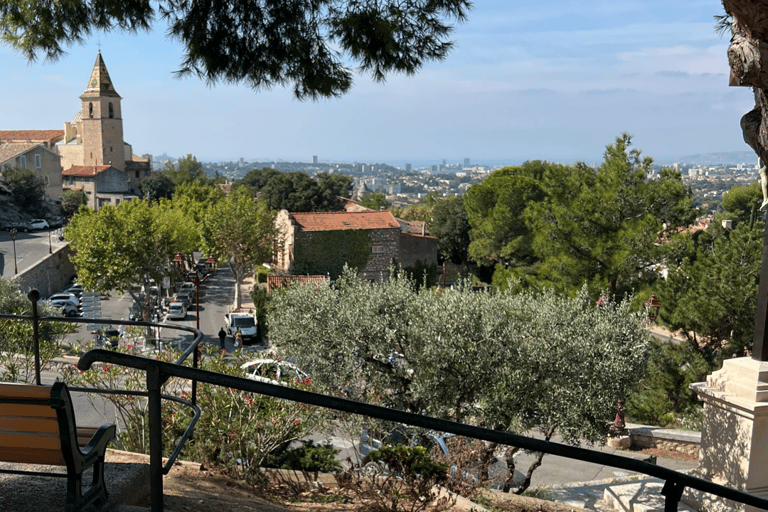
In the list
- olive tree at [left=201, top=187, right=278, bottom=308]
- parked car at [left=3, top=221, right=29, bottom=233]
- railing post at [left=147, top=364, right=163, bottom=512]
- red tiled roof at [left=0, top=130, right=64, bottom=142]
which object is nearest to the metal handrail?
railing post at [left=147, top=364, right=163, bottom=512]

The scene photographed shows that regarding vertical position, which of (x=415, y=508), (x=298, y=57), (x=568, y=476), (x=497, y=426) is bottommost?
(x=568, y=476)

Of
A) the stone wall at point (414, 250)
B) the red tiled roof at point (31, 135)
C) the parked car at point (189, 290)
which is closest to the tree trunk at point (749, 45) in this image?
the parked car at point (189, 290)

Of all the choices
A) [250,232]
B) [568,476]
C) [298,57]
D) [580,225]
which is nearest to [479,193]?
[250,232]

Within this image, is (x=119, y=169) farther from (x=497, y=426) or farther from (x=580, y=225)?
(x=497, y=426)

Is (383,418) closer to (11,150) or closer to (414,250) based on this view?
(414,250)

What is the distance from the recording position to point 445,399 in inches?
361

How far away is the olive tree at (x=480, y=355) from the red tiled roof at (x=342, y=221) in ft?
79.0

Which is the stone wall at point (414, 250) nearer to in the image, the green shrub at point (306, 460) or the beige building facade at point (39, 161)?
the green shrub at point (306, 460)

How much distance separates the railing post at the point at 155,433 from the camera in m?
2.05

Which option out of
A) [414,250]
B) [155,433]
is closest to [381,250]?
[414,250]

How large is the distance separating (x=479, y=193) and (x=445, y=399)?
2849 centimetres

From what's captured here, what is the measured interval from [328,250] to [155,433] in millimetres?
32441

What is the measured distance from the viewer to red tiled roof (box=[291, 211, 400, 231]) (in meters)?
34.5

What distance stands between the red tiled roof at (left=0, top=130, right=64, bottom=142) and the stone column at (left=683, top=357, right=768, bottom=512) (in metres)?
86.5
